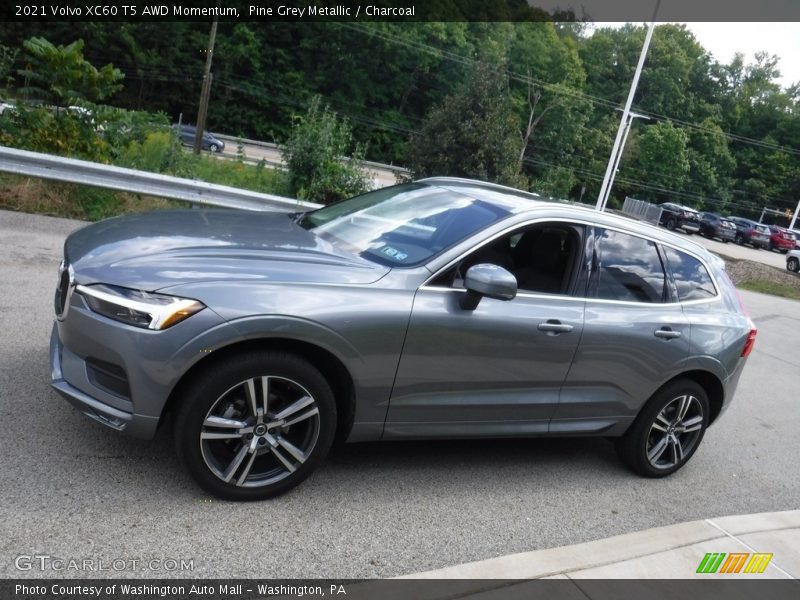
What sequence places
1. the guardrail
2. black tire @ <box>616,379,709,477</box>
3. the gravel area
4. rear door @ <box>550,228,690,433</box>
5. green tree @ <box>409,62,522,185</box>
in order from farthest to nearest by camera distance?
the gravel area, green tree @ <box>409,62,522,185</box>, the guardrail, black tire @ <box>616,379,709,477</box>, rear door @ <box>550,228,690,433</box>

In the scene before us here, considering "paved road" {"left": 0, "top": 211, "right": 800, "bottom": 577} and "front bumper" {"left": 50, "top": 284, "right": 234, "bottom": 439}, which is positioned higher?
"front bumper" {"left": 50, "top": 284, "right": 234, "bottom": 439}

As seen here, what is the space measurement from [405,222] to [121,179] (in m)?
6.17

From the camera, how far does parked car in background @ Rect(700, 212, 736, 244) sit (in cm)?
4750

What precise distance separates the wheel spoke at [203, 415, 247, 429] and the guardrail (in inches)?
264

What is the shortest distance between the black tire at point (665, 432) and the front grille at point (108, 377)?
3.27 m

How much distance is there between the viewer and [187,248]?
11.9ft

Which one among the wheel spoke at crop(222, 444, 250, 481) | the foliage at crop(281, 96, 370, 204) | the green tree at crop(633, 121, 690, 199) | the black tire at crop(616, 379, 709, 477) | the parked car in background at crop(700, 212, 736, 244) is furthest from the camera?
the green tree at crop(633, 121, 690, 199)

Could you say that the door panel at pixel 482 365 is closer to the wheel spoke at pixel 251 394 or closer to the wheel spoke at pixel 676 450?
the wheel spoke at pixel 251 394

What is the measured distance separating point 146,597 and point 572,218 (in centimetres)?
315

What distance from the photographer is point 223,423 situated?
3.36m

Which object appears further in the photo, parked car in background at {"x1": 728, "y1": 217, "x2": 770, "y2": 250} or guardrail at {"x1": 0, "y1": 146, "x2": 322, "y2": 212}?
parked car in background at {"x1": 728, "y1": 217, "x2": 770, "y2": 250}

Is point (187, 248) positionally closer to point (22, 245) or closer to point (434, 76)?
point (22, 245)

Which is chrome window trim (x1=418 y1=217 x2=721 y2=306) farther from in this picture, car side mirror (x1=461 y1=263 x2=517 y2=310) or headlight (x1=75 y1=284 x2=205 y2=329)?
headlight (x1=75 y1=284 x2=205 y2=329)

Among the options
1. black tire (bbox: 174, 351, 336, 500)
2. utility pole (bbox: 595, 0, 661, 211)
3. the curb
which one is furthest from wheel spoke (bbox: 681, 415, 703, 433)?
utility pole (bbox: 595, 0, 661, 211)
